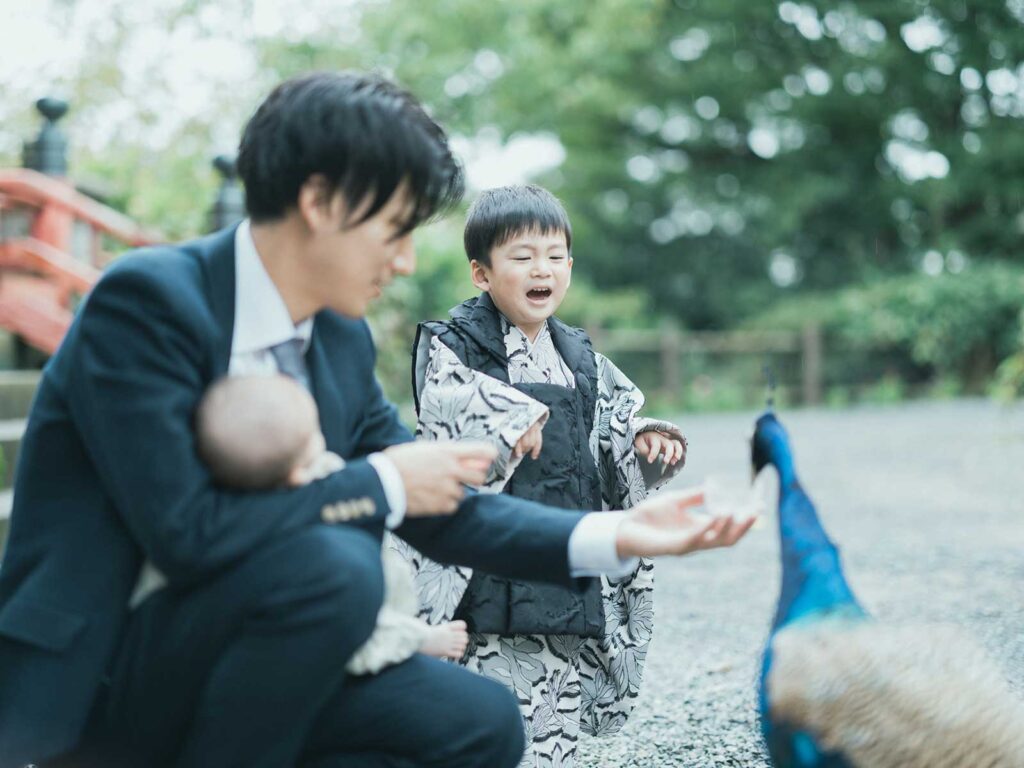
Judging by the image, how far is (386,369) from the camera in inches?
355

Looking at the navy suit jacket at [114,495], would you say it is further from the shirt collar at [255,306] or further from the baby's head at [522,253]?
the baby's head at [522,253]

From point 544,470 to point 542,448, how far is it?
53mm

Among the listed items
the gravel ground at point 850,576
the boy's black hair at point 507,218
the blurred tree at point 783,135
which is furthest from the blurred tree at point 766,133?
the boy's black hair at point 507,218

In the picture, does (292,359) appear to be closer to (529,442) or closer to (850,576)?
(529,442)

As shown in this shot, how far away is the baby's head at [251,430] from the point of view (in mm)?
1647

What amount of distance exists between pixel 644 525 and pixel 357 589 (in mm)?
497

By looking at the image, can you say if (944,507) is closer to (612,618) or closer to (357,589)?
(612,618)

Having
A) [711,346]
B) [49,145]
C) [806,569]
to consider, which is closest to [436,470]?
[806,569]

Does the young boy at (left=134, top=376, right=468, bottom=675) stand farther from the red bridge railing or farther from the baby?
the red bridge railing

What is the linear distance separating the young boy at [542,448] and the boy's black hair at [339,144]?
88cm

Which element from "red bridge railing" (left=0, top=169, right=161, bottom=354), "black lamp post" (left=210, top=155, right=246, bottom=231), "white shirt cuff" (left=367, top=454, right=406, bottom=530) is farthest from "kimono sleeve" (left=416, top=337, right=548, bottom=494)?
"black lamp post" (left=210, top=155, right=246, bottom=231)

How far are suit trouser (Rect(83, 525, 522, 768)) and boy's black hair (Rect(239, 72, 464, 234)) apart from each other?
498mm

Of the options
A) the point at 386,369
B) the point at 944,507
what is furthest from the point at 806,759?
the point at 386,369

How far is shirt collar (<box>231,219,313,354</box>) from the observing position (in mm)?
1817
